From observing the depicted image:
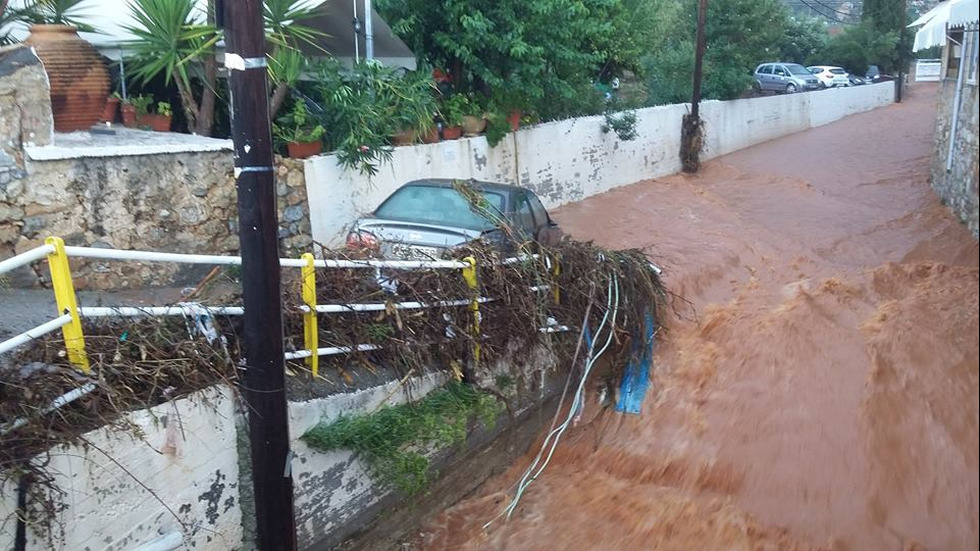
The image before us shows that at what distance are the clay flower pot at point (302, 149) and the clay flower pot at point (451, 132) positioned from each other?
3.20 metres

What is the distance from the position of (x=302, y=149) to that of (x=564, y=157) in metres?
7.62

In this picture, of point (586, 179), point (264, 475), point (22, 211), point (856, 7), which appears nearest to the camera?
point (264, 475)

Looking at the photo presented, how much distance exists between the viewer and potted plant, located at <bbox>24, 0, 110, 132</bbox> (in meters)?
8.48

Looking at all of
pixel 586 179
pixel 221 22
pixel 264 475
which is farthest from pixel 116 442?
pixel 586 179

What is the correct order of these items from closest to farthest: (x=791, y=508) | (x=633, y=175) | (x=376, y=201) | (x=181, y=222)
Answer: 1. (x=791, y=508)
2. (x=181, y=222)
3. (x=376, y=201)
4. (x=633, y=175)

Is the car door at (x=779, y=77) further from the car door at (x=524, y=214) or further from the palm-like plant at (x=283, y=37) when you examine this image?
the palm-like plant at (x=283, y=37)

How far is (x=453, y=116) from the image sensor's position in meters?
14.1

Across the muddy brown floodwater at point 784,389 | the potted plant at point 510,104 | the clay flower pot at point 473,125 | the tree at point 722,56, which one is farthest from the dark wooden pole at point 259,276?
the tree at point 722,56

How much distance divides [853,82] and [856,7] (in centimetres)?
1292

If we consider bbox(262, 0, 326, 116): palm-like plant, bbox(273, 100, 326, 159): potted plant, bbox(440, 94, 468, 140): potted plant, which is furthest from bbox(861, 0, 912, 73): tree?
bbox(262, 0, 326, 116): palm-like plant

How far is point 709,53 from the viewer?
25.0m

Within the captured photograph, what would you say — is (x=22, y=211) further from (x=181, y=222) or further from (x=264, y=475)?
(x=264, y=475)

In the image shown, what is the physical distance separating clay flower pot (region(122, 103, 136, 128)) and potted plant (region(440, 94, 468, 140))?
5004mm

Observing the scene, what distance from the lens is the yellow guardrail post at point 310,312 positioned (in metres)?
6.10
